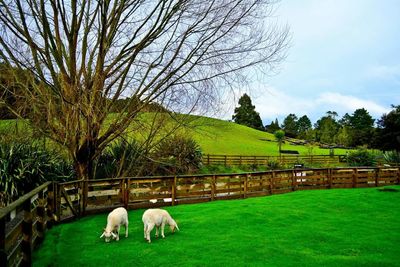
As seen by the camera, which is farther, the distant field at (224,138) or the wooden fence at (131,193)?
the distant field at (224,138)

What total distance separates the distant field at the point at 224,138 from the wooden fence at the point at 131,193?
6.01 feet

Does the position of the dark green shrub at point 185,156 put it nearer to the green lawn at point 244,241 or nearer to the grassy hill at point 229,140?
the grassy hill at point 229,140

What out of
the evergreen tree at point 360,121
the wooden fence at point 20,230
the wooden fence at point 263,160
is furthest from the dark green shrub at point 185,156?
the evergreen tree at point 360,121

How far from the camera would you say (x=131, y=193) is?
12.3 m

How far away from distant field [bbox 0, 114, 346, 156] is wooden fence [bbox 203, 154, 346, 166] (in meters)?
1.98

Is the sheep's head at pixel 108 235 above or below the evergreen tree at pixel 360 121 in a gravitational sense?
below

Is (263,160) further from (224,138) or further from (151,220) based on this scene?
(151,220)

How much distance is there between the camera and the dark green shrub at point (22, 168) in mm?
8984

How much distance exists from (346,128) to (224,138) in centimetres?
3950

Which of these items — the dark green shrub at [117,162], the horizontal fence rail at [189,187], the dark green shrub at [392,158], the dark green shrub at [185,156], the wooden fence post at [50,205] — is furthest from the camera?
the dark green shrub at [392,158]

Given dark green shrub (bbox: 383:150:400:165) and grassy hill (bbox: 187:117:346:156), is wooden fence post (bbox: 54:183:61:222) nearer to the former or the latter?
grassy hill (bbox: 187:117:346:156)

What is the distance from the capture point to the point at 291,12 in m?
10.6

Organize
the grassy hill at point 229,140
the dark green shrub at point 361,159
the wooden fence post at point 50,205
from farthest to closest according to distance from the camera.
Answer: the dark green shrub at point 361,159 → the grassy hill at point 229,140 → the wooden fence post at point 50,205

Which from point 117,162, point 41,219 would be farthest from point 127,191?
point 41,219
